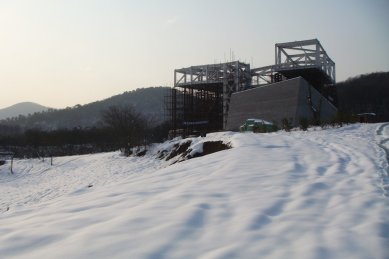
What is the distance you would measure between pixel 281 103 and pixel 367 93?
44.3m

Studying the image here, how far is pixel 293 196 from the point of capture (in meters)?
5.18

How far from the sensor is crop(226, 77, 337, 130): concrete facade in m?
25.3

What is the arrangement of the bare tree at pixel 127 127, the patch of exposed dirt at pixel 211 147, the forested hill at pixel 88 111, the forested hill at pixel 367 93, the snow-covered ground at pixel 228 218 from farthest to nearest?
1. the forested hill at pixel 88 111
2. the forested hill at pixel 367 93
3. the bare tree at pixel 127 127
4. the patch of exposed dirt at pixel 211 147
5. the snow-covered ground at pixel 228 218

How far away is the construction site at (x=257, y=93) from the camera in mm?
25891

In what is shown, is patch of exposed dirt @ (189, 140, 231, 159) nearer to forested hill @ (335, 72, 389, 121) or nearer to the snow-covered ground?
the snow-covered ground

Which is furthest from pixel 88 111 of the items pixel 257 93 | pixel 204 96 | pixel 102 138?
pixel 257 93

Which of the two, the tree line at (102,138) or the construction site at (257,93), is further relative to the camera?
the tree line at (102,138)

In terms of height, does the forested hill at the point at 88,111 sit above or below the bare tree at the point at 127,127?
above

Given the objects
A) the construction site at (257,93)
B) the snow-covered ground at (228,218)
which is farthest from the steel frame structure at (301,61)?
the snow-covered ground at (228,218)

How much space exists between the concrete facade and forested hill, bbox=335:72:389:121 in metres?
33.5

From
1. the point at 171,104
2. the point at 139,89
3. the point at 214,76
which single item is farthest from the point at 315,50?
the point at 139,89

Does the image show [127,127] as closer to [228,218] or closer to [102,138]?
[228,218]

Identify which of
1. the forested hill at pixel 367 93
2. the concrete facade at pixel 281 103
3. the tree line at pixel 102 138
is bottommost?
the tree line at pixel 102 138

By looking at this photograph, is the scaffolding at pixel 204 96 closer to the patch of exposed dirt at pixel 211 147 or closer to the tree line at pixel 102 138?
the tree line at pixel 102 138
